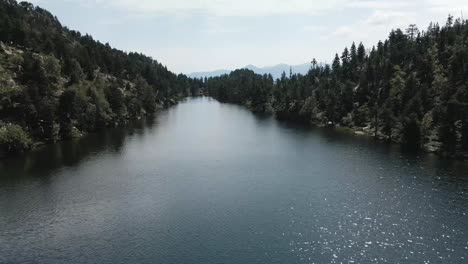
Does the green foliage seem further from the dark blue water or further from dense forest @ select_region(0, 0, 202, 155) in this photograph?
the dark blue water

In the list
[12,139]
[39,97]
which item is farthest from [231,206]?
Answer: [39,97]

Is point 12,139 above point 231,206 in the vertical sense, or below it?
above

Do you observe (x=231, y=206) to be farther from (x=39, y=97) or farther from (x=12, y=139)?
(x=39, y=97)

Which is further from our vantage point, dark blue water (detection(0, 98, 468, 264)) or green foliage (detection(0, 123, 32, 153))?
green foliage (detection(0, 123, 32, 153))

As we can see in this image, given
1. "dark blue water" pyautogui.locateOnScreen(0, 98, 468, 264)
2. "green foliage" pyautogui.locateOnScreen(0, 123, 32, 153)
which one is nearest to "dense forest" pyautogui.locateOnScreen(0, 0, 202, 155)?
"green foliage" pyautogui.locateOnScreen(0, 123, 32, 153)

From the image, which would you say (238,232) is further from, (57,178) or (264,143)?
(264,143)

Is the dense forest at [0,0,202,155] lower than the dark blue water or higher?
higher

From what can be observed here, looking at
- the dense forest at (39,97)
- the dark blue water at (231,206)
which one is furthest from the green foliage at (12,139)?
the dark blue water at (231,206)

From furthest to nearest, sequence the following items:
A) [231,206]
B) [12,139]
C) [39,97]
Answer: [39,97]
[12,139]
[231,206]

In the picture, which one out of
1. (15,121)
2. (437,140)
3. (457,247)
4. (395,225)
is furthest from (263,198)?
(15,121)
